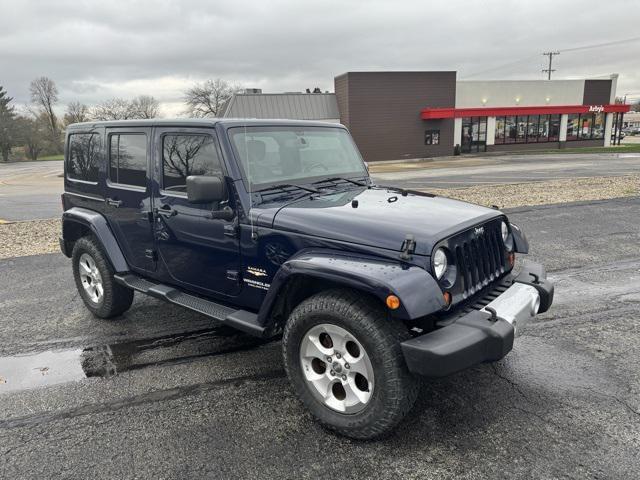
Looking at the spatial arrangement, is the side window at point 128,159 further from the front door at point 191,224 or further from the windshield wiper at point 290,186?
the windshield wiper at point 290,186

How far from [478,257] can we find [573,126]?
1699 inches

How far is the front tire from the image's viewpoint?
2652 millimetres

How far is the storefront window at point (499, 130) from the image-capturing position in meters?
38.0

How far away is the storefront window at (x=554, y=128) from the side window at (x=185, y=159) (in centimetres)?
4127

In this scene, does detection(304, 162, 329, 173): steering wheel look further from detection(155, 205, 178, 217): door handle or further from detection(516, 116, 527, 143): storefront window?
detection(516, 116, 527, 143): storefront window

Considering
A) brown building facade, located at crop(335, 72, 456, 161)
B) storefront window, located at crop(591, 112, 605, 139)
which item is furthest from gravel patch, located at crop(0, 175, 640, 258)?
storefront window, located at crop(591, 112, 605, 139)

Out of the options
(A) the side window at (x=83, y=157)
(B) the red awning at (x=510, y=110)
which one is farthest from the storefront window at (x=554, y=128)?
(A) the side window at (x=83, y=157)

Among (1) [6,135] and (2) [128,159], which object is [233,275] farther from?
(1) [6,135]

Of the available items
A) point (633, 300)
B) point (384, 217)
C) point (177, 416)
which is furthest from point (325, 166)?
point (633, 300)

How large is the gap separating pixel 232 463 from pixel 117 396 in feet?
4.02

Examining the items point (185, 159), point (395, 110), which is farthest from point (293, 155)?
point (395, 110)

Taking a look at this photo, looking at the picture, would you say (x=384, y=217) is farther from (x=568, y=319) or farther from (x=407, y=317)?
(x=568, y=319)

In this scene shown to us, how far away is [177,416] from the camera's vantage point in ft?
10.4

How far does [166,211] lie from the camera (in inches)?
154
